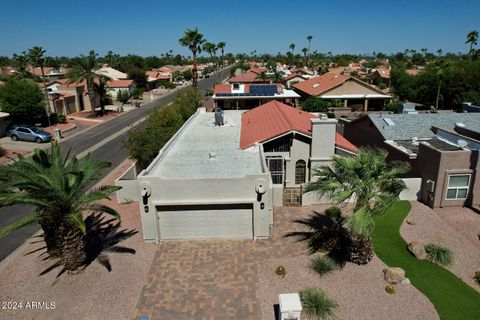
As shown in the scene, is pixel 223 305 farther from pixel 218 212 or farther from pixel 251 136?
pixel 251 136

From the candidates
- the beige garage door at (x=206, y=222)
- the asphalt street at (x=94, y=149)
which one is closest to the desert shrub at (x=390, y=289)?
the beige garage door at (x=206, y=222)

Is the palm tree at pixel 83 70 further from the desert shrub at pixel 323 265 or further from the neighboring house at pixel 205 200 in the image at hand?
the desert shrub at pixel 323 265

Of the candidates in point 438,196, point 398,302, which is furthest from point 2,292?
point 438,196

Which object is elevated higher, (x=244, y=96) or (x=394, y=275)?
(x=244, y=96)

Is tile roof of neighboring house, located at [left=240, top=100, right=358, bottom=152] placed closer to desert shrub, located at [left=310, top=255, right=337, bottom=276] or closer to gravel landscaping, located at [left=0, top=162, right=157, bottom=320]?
desert shrub, located at [left=310, top=255, right=337, bottom=276]

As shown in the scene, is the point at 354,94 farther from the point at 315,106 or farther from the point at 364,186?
the point at 364,186

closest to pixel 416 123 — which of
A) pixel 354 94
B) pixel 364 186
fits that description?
pixel 364 186
